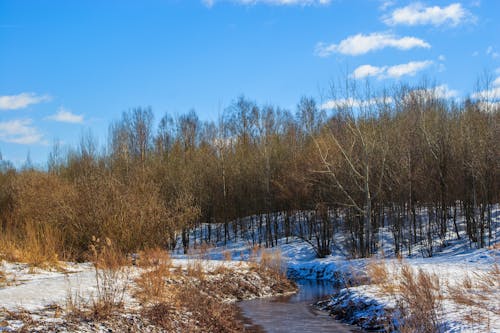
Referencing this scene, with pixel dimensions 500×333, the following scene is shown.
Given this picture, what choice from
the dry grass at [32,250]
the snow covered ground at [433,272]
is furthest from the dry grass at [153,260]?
the snow covered ground at [433,272]

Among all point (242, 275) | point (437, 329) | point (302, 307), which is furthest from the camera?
point (242, 275)

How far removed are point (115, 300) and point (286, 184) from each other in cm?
2140

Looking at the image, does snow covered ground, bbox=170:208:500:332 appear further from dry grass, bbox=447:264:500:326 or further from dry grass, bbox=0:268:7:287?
dry grass, bbox=0:268:7:287

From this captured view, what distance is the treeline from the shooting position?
17047 mm

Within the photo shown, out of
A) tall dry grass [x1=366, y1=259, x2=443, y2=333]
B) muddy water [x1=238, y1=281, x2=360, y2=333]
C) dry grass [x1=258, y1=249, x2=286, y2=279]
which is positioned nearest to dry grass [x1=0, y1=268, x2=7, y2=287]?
muddy water [x1=238, y1=281, x2=360, y2=333]

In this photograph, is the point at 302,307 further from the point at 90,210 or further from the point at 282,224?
the point at 282,224

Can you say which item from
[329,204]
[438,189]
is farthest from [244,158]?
[438,189]

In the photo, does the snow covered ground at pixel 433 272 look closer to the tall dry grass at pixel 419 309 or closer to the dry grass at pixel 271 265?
the tall dry grass at pixel 419 309

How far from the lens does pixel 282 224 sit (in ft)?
123

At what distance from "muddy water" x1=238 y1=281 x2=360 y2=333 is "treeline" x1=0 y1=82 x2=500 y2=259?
5.25m

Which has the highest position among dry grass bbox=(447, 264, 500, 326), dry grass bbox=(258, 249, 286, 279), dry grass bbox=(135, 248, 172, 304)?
dry grass bbox=(135, 248, 172, 304)

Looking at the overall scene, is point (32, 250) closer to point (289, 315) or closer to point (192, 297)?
point (192, 297)

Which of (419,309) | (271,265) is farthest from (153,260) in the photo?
(419,309)

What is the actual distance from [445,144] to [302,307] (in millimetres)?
18465
